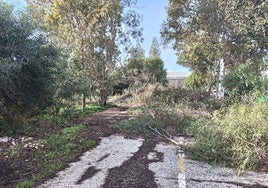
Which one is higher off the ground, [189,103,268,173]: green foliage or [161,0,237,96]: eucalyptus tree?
[161,0,237,96]: eucalyptus tree

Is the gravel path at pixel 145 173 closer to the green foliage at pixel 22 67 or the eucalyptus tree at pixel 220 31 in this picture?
the green foliage at pixel 22 67

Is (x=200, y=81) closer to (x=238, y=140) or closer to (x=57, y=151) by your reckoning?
(x=238, y=140)

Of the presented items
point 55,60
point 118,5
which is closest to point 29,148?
point 55,60

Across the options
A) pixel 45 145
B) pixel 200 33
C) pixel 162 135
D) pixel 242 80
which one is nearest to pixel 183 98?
pixel 242 80

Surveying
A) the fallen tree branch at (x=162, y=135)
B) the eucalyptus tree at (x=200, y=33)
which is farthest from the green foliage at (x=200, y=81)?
the fallen tree branch at (x=162, y=135)

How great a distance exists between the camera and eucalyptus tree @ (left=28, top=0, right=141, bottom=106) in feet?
54.2

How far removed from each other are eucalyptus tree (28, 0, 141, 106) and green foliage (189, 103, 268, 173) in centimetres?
946

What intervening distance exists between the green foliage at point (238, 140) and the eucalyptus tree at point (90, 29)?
9458 mm

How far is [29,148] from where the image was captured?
8.03m

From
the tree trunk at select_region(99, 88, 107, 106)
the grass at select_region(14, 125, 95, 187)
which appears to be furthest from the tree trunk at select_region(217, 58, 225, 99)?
the grass at select_region(14, 125, 95, 187)

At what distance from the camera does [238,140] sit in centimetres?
696

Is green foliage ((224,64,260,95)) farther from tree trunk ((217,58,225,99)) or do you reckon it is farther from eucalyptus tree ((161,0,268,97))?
eucalyptus tree ((161,0,268,97))

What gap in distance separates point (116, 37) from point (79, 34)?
3066 millimetres

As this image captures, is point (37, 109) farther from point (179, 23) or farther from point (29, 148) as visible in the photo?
point (179, 23)
